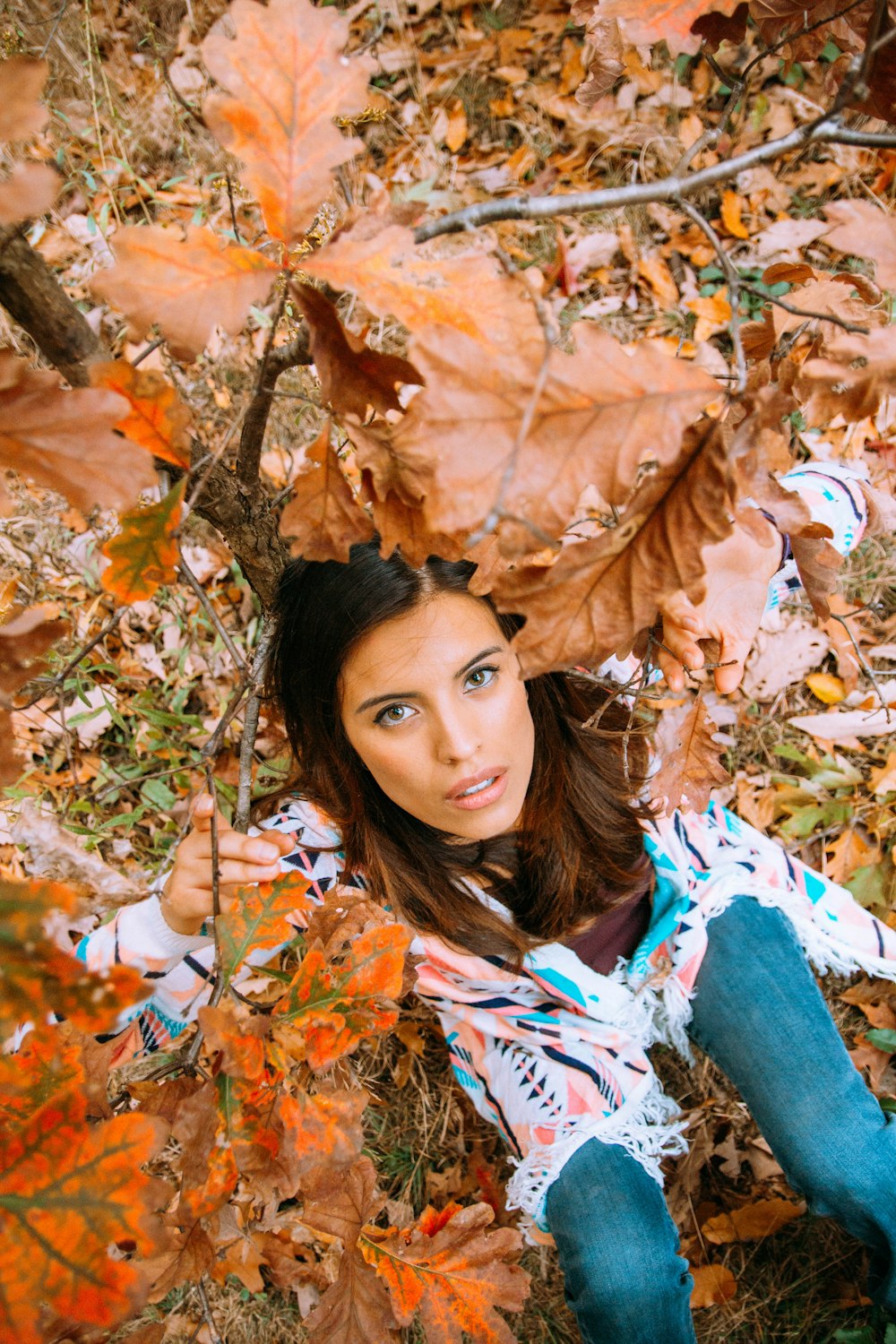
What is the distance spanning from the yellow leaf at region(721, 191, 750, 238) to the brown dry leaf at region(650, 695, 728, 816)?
245 cm

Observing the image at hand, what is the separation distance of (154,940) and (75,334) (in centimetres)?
96

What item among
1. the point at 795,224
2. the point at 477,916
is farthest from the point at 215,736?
the point at 795,224

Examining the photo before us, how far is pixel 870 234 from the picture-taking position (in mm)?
646

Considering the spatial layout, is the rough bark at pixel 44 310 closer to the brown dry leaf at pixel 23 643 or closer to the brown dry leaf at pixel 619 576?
the brown dry leaf at pixel 23 643

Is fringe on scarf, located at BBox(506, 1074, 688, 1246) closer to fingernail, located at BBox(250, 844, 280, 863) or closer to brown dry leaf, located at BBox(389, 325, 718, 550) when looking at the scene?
fingernail, located at BBox(250, 844, 280, 863)

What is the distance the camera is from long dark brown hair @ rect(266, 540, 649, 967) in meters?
1.65

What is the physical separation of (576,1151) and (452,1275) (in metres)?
0.70

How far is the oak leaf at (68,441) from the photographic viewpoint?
0.65 meters

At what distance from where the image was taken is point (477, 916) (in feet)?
6.00

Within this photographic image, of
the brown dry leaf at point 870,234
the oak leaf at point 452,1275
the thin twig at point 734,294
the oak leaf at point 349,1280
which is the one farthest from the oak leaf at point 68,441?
the oak leaf at point 452,1275

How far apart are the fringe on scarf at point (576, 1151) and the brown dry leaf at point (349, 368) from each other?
69.3 inches

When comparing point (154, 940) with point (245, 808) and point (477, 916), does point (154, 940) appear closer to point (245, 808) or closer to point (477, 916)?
point (245, 808)

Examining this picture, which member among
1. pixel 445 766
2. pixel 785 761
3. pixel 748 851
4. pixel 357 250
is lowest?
pixel 785 761

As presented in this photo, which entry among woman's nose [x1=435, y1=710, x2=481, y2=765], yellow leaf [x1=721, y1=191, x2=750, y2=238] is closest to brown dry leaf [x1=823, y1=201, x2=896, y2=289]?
woman's nose [x1=435, y1=710, x2=481, y2=765]
